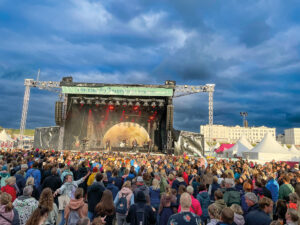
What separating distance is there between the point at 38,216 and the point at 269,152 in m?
21.9

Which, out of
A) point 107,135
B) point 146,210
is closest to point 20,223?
point 146,210

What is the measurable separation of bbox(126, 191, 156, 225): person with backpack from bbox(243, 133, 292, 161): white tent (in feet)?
64.6

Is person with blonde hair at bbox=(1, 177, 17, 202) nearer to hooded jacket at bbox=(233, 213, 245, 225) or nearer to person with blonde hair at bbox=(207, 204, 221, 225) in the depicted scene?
person with blonde hair at bbox=(207, 204, 221, 225)

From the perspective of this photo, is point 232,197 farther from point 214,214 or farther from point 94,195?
point 94,195

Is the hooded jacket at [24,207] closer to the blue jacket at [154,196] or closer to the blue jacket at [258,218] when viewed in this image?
the blue jacket at [154,196]

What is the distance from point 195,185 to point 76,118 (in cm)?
2362

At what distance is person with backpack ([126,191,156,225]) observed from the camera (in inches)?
150

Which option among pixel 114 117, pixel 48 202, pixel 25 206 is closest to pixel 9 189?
pixel 25 206

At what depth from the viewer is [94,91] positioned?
2369 centimetres

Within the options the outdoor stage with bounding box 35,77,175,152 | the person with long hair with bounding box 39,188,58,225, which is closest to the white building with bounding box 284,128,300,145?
the outdoor stage with bounding box 35,77,175,152

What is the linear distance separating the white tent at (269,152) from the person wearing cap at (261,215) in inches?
758

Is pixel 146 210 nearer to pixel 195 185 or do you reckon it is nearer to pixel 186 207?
pixel 186 207

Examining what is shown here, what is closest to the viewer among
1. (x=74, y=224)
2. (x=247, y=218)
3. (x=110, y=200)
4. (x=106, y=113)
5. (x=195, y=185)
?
(x=247, y=218)

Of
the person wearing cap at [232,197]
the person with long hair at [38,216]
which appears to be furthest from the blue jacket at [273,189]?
the person with long hair at [38,216]
